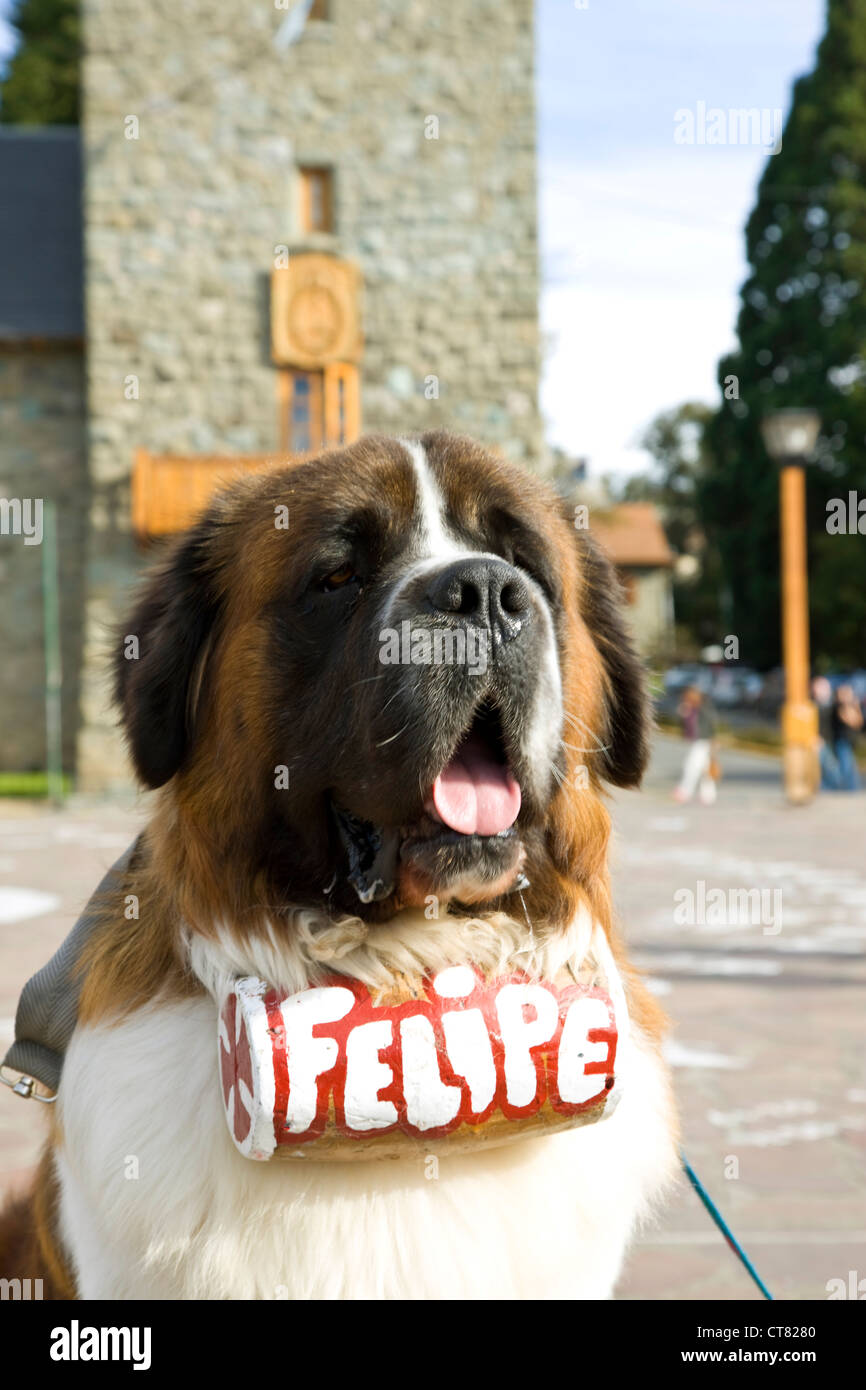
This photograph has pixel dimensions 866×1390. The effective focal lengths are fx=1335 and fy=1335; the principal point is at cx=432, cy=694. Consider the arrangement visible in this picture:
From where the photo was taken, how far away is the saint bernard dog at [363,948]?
2.24 m

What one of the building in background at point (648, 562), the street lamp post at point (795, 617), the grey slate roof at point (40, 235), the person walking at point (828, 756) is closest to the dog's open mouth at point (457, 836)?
the street lamp post at point (795, 617)

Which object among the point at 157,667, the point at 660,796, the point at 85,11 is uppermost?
the point at 85,11

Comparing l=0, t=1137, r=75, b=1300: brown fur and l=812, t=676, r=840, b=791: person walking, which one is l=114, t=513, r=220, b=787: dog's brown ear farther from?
l=812, t=676, r=840, b=791: person walking

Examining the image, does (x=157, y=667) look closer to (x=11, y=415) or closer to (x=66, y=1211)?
(x=66, y=1211)

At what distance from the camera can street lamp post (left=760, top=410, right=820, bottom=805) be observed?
1639cm

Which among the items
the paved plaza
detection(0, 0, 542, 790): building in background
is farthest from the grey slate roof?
the paved plaza

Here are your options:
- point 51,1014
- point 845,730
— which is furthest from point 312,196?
point 51,1014

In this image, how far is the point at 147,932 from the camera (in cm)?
248

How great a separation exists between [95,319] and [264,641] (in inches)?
646

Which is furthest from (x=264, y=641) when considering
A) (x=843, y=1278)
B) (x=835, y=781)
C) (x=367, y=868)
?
(x=835, y=781)

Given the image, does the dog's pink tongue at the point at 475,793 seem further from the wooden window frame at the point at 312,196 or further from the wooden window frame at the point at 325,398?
the wooden window frame at the point at 312,196

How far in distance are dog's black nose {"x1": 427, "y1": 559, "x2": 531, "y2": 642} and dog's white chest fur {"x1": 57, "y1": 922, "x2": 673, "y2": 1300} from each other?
80 cm

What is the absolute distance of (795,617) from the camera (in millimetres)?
16828

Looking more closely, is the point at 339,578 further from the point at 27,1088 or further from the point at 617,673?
the point at 27,1088
